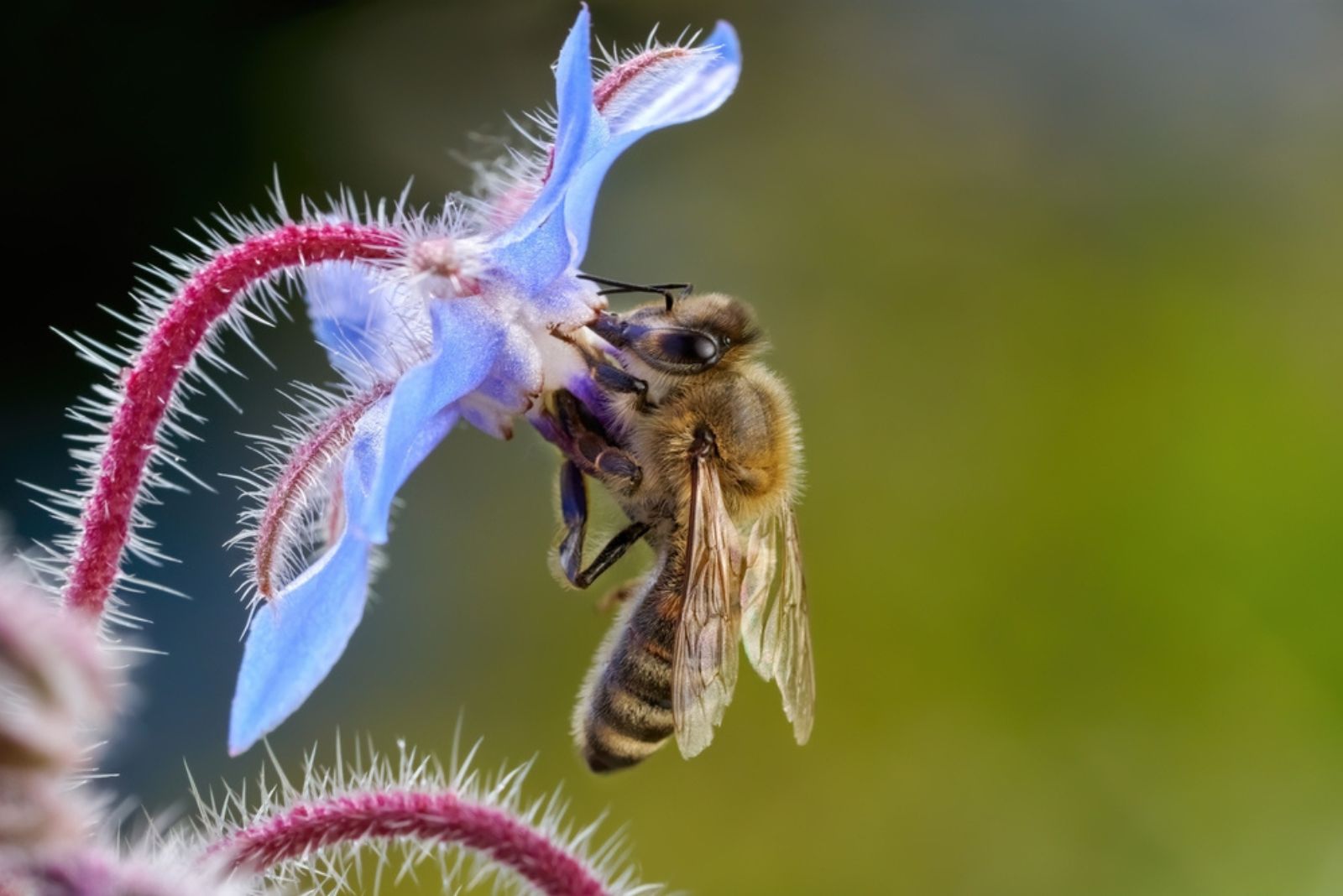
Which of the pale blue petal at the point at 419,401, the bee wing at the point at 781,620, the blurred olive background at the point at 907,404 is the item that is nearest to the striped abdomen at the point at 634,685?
the bee wing at the point at 781,620

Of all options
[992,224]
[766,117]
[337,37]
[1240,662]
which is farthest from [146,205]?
[1240,662]

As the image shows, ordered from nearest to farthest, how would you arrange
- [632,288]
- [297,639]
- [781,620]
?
1. [297,639]
2. [632,288]
3. [781,620]

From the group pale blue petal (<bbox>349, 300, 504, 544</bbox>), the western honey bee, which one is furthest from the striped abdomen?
pale blue petal (<bbox>349, 300, 504, 544</bbox>)

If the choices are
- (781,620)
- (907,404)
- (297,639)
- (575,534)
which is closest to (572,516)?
(575,534)

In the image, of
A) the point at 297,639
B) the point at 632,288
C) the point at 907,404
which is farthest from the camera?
the point at 907,404

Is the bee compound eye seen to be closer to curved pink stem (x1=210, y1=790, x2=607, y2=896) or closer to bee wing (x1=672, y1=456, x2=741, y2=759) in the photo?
bee wing (x1=672, y1=456, x2=741, y2=759)

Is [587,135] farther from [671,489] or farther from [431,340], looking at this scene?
[671,489]
